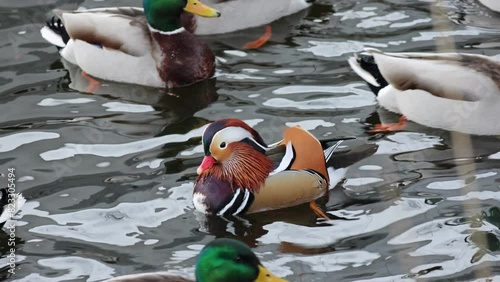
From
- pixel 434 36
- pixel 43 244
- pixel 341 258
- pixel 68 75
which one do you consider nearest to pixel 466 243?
pixel 341 258

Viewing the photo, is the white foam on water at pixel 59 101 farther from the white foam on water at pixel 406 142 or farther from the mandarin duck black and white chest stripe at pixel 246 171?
the white foam on water at pixel 406 142

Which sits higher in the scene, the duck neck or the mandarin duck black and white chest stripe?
the duck neck

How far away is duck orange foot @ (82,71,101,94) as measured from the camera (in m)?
10.9

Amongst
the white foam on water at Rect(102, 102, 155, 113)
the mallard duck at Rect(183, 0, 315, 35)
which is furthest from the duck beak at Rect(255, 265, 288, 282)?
the mallard duck at Rect(183, 0, 315, 35)

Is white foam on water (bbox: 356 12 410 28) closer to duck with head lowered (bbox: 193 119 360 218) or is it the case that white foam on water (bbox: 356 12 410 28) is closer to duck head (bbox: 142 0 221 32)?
duck head (bbox: 142 0 221 32)

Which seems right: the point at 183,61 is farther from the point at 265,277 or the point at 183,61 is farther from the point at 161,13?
the point at 265,277

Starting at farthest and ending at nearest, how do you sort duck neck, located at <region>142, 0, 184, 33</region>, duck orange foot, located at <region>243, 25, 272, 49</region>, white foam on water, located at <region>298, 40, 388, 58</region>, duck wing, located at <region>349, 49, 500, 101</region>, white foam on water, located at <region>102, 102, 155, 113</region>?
duck orange foot, located at <region>243, 25, 272, 49</region> < white foam on water, located at <region>298, 40, 388, 58</region> < duck neck, located at <region>142, 0, 184, 33</region> < white foam on water, located at <region>102, 102, 155, 113</region> < duck wing, located at <region>349, 49, 500, 101</region>

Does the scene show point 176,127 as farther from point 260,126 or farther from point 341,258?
point 341,258

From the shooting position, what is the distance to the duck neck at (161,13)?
10945 mm

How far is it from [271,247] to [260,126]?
1.95m

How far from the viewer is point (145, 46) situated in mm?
10867

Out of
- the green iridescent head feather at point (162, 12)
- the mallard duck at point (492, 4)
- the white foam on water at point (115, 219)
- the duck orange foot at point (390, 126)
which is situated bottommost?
the white foam on water at point (115, 219)

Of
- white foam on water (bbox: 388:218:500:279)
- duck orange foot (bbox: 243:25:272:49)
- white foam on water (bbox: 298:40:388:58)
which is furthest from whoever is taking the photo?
duck orange foot (bbox: 243:25:272:49)

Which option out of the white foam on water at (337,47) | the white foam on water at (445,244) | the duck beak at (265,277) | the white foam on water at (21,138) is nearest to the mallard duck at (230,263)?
Result: the duck beak at (265,277)
